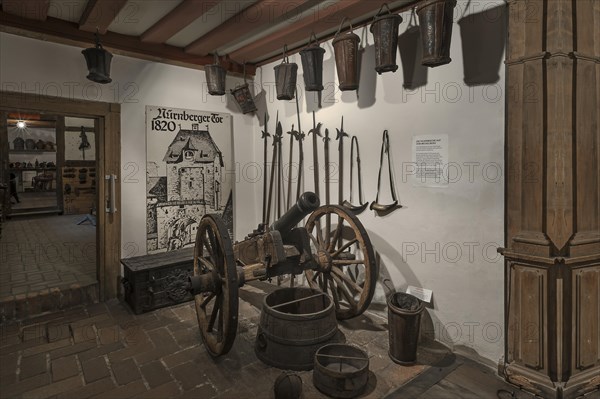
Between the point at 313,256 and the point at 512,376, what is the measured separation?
1647 millimetres

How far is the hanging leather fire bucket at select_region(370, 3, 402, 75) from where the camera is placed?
8.98 feet

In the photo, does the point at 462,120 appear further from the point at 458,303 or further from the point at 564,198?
the point at 458,303

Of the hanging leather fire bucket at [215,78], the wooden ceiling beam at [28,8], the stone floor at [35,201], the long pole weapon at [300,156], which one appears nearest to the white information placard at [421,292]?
the long pole weapon at [300,156]

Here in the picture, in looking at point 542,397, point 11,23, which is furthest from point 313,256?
point 11,23

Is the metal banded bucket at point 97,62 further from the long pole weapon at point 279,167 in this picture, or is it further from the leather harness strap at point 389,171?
the leather harness strap at point 389,171

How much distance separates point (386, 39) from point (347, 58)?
0.39 metres

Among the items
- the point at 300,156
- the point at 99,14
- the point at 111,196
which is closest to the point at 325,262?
the point at 300,156

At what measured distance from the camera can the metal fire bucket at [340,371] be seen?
7.36ft

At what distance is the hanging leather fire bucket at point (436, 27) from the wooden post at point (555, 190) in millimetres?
379

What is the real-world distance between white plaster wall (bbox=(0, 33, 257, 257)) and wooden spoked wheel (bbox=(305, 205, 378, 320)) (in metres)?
1.54

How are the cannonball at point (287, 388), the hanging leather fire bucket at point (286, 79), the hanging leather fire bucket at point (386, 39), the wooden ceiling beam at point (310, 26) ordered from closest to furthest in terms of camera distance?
1. the cannonball at point (287, 388)
2. the hanging leather fire bucket at point (386, 39)
3. the wooden ceiling beam at point (310, 26)
4. the hanging leather fire bucket at point (286, 79)

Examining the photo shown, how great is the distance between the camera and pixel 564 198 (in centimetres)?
222

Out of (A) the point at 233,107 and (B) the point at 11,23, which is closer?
(B) the point at 11,23

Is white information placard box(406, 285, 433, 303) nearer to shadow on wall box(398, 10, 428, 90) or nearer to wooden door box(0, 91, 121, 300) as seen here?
shadow on wall box(398, 10, 428, 90)
